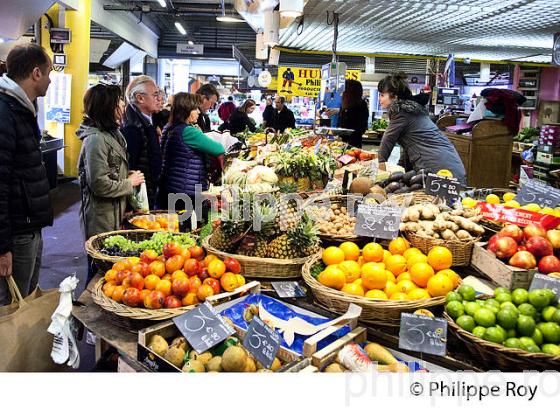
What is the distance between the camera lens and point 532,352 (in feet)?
5.74

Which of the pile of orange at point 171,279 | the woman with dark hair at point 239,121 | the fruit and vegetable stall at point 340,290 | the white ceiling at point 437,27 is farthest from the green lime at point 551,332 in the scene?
the woman with dark hair at point 239,121

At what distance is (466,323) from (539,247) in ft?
1.92

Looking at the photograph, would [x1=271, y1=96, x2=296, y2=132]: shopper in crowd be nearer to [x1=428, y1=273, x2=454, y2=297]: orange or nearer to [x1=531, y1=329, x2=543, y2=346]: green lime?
[x1=428, y1=273, x2=454, y2=297]: orange

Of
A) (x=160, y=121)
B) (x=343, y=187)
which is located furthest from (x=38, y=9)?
(x=343, y=187)

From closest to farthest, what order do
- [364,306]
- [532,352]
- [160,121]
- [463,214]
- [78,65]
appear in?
1. [532,352]
2. [364,306]
3. [463,214]
4. [160,121]
5. [78,65]

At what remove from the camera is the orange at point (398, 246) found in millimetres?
2461

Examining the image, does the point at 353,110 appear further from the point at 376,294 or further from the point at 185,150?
the point at 376,294

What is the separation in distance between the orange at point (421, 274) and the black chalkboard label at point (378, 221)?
0.94 ft

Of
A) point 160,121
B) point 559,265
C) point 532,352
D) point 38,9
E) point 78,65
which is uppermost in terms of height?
point 38,9

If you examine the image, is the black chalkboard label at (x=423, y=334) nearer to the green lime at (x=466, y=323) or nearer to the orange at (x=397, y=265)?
the green lime at (x=466, y=323)

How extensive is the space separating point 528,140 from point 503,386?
1120 centimetres

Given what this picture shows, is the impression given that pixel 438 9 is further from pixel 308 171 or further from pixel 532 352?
pixel 532 352

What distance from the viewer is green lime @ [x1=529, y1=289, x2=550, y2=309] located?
6.21ft

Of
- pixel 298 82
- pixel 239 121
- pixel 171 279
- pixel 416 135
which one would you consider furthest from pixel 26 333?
pixel 298 82
